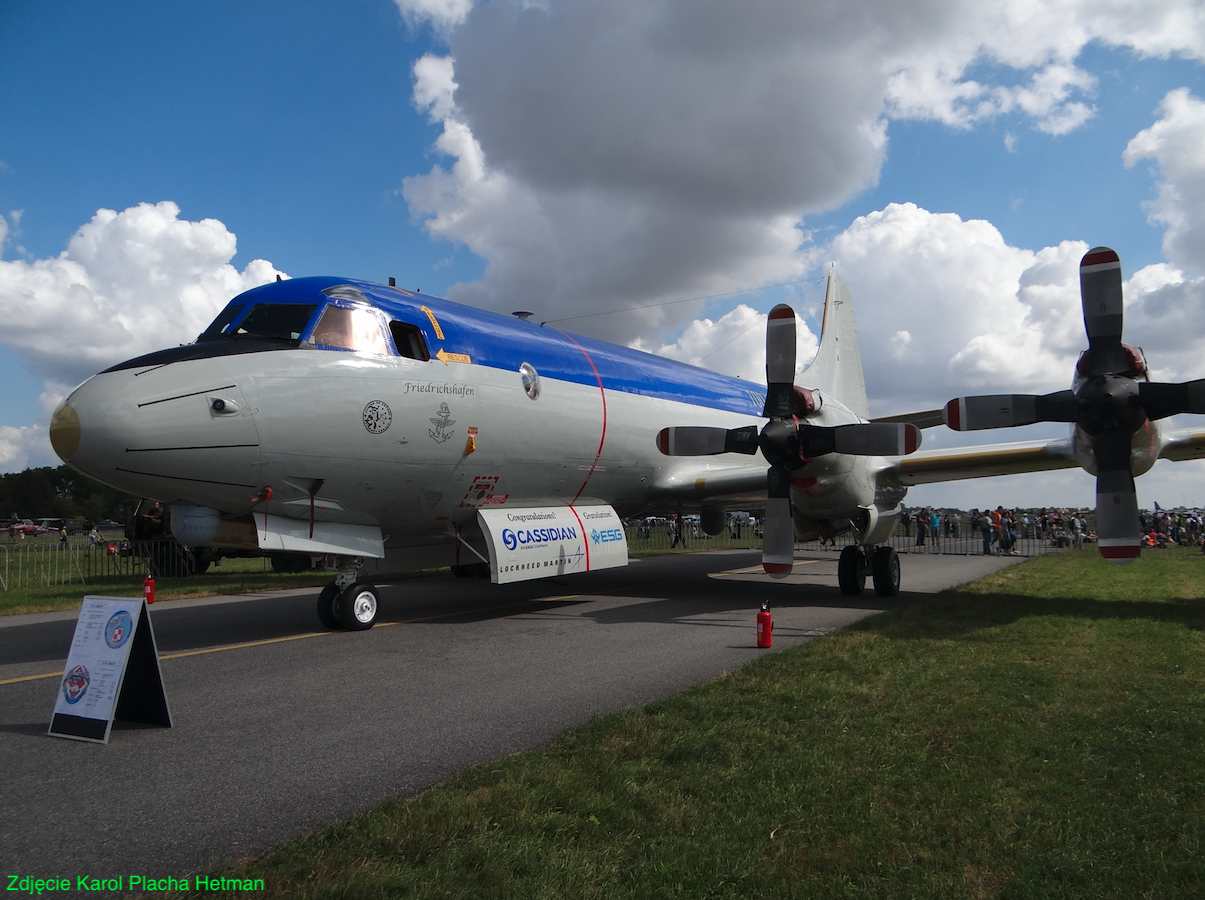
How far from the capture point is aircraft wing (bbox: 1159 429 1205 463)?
11117mm

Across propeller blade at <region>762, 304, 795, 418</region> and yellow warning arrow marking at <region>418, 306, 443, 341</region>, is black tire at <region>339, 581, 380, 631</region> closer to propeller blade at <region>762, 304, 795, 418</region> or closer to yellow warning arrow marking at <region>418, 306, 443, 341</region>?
yellow warning arrow marking at <region>418, 306, 443, 341</region>

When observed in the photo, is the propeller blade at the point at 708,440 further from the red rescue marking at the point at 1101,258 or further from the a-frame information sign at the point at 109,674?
the a-frame information sign at the point at 109,674

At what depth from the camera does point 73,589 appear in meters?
17.1

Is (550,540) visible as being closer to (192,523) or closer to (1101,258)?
(192,523)

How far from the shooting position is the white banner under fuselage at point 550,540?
10.7m

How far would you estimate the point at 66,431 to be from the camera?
24.0 ft

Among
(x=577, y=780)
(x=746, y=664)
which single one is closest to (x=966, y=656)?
(x=746, y=664)

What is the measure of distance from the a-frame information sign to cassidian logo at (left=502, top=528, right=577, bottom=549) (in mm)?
5603

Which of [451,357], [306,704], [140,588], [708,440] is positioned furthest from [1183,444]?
[140,588]

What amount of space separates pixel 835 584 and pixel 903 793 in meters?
13.6

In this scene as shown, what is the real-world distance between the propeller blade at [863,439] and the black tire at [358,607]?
6.76 meters

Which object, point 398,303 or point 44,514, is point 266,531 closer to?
point 398,303

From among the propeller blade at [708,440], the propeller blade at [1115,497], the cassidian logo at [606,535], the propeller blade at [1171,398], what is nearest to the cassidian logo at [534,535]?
the cassidian logo at [606,535]

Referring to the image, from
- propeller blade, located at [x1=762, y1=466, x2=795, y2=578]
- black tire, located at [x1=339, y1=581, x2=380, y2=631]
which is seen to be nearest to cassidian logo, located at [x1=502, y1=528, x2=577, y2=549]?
black tire, located at [x1=339, y1=581, x2=380, y2=631]
